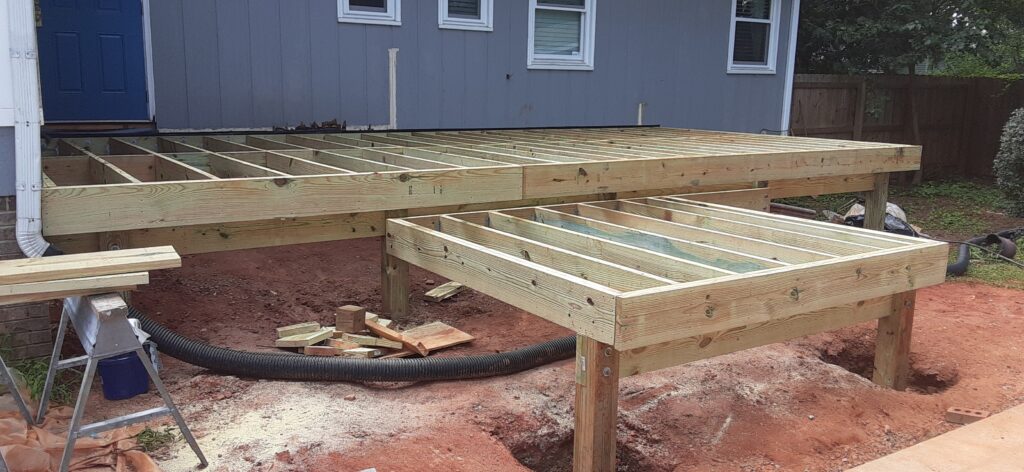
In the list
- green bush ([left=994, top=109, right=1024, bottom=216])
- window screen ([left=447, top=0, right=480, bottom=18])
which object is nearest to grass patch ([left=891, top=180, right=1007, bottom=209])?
green bush ([left=994, top=109, right=1024, bottom=216])

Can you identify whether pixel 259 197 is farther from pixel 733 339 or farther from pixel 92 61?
pixel 92 61

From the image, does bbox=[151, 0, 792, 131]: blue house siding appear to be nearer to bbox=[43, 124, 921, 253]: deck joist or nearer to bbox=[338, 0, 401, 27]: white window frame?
bbox=[338, 0, 401, 27]: white window frame

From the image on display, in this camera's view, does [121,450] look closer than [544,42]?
Yes

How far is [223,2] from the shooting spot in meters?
7.66

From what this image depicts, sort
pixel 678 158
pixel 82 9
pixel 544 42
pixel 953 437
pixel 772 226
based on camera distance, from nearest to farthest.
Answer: pixel 953 437 → pixel 772 226 → pixel 678 158 → pixel 82 9 → pixel 544 42

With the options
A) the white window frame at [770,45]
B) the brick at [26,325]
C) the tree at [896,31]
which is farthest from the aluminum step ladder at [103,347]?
the tree at [896,31]

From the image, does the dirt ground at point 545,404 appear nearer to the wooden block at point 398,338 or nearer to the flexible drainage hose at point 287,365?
the flexible drainage hose at point 287,365

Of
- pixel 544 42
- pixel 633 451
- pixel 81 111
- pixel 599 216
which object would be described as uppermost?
pixel 544 42

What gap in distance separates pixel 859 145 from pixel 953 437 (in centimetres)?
470

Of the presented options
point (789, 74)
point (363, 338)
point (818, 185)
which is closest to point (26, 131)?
point (363, 338)

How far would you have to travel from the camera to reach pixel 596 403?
3312 millimetres

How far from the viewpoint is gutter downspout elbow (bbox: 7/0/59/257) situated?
390 cm

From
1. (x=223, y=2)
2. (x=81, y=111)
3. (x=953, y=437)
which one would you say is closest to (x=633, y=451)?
(x=953, y=437)

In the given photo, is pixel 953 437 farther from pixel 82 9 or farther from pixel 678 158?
pixel 82 9
